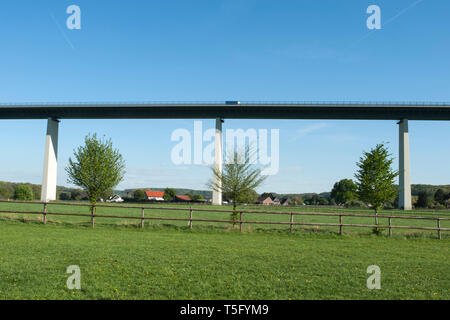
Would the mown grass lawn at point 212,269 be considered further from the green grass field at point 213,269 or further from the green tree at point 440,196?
the green tree at point 440,196

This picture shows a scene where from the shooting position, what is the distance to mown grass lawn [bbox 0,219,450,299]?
6.77 metres

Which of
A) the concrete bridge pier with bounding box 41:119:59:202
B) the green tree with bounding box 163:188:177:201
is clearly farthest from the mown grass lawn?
the green tree with bounding box 163:188:177:201

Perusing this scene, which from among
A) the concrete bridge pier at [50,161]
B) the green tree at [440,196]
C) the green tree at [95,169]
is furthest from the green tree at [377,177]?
the green tree at [440,196]

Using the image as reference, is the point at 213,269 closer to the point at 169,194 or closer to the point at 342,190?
the point at 342,190

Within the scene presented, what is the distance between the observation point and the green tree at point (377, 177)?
24422mm

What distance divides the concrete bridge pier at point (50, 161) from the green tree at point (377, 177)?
63516 mm

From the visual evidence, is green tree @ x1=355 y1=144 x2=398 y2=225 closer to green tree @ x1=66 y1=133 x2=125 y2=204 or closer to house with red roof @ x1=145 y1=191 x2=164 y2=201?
green tree @ x1=66 y1=133 x2=125 y2=204

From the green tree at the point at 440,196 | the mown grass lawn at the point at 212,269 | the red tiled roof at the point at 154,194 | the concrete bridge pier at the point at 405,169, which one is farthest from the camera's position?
the red tiled roof at the point at 154,194

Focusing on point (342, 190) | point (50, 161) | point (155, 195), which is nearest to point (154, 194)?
point (155, 195)

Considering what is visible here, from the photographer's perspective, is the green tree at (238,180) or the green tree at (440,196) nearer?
the green tree at (238,180)

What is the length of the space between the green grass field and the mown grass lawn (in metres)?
0.02

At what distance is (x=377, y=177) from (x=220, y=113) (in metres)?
45.2

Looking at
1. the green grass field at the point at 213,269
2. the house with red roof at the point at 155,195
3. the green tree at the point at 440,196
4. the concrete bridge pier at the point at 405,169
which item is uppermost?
the concrete bridge pier at the point at 405,169
